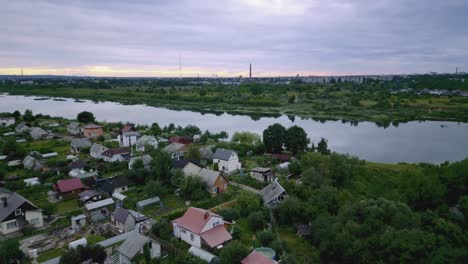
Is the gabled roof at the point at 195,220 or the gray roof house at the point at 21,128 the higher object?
the gray roof house at the point at 21,128

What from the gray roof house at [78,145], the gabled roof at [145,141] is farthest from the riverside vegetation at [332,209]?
the gabled roof at [145,141]

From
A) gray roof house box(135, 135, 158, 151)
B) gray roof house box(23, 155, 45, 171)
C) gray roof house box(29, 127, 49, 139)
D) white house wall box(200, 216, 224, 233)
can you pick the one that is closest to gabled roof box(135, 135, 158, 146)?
gray roof house box(135, 135, 158, 151)

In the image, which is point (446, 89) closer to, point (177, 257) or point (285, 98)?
point (285, 98)

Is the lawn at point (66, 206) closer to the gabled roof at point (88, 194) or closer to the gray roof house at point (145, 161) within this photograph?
the gabled roof at point (88, 194)

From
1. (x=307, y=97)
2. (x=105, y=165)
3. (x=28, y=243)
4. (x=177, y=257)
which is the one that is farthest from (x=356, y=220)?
(x=307, y=97)

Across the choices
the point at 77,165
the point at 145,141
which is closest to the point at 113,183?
the point at 77,165
